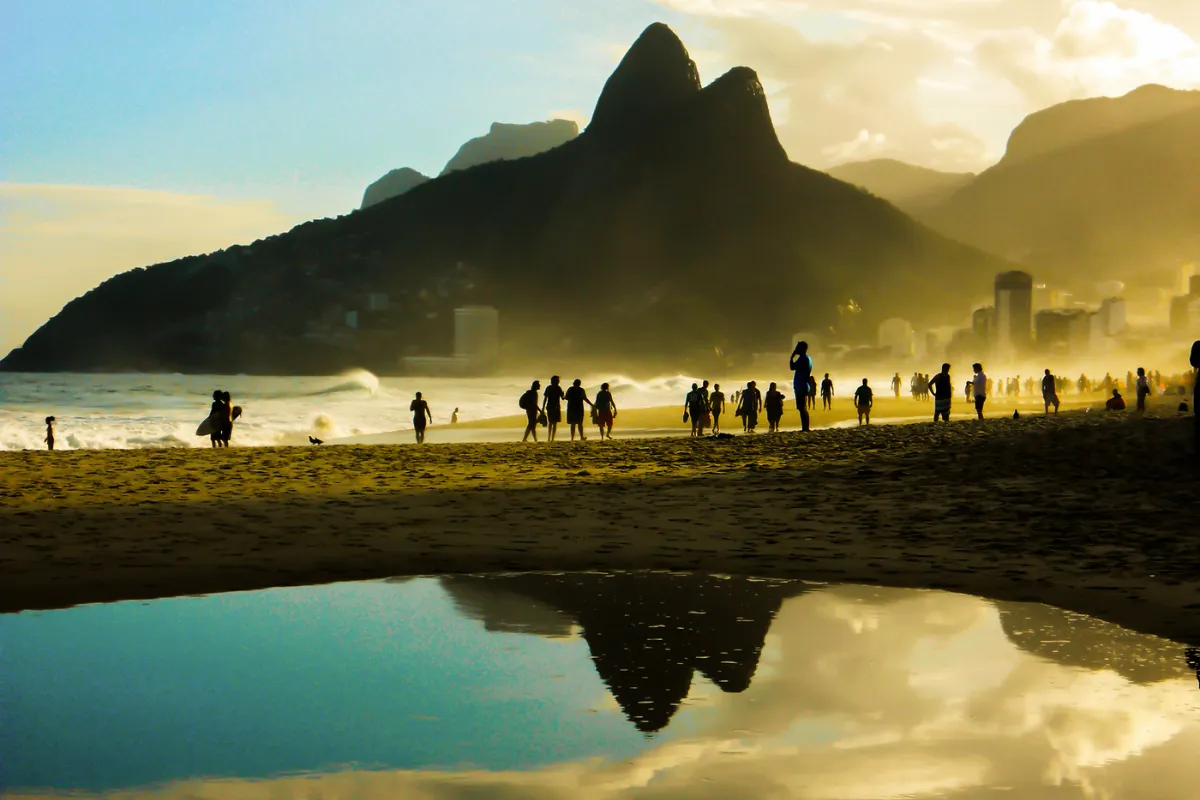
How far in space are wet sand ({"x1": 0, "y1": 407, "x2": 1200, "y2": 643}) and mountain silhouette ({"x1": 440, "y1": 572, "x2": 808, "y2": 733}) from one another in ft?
2.46

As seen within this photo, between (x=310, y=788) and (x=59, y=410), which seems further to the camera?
(x=59, y=410)

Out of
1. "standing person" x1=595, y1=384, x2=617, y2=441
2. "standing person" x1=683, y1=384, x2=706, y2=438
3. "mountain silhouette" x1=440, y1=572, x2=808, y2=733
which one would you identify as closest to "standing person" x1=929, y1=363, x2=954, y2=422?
"standing person" x1=683, y1=384, x2=706, y2=438

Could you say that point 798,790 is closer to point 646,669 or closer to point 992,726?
point 992,726

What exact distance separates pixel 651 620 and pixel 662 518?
549 cm

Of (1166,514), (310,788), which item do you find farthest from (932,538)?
(310,788)

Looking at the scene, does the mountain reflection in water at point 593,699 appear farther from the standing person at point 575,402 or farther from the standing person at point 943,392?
the standing person at point 943,392

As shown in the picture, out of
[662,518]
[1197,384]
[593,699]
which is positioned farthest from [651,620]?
[1197,384]

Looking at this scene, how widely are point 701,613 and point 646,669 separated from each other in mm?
1769

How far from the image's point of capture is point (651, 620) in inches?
343

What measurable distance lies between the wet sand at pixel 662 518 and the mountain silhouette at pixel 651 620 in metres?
0.75

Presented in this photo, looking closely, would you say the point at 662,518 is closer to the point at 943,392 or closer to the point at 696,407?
the point at 696,407

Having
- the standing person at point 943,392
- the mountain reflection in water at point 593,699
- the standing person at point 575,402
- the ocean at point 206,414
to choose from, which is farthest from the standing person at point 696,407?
the mountain reflection in water at point 593,699

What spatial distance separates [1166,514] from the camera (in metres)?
13.6

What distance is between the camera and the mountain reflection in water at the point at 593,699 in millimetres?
5266
